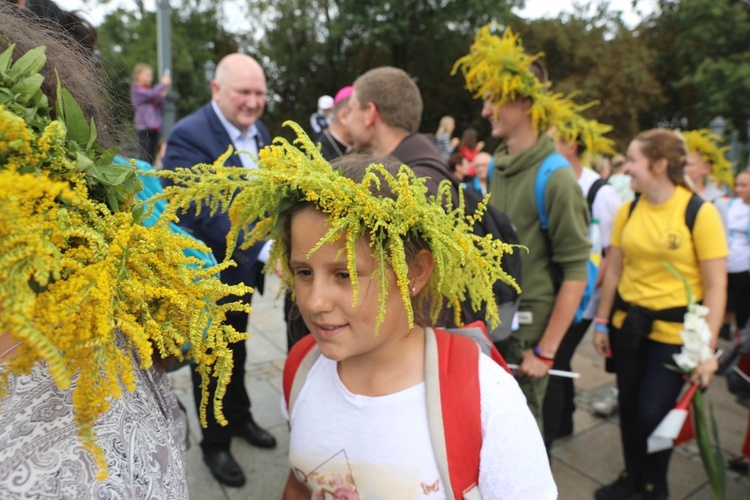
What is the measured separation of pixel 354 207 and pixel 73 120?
604mm

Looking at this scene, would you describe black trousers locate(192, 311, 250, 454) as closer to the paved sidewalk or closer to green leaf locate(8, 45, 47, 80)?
the paved sidewalk

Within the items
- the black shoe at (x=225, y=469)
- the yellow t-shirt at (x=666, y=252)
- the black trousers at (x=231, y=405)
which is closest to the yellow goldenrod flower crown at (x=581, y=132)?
the yellow t-shirt at (x=666, y=252)

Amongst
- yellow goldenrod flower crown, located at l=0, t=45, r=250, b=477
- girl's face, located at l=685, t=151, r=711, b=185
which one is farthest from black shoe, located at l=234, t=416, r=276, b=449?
girl's face, located at l=685, t=151, r=711, b=185

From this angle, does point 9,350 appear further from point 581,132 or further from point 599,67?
point 599,67

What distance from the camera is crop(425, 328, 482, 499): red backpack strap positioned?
50.4 inches

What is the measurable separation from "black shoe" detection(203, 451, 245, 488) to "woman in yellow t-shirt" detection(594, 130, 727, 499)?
7.17ft

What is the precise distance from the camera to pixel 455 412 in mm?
1304

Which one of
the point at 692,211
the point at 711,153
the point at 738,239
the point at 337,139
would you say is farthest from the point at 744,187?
the point at 337,139

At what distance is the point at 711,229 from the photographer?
2.75 meters

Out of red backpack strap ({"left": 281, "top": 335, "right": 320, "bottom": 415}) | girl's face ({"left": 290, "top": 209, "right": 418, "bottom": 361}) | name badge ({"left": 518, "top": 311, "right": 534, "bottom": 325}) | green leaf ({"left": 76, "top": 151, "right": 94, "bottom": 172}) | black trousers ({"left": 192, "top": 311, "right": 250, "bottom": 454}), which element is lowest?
black trousers ({"left": 192, "top": 311, "right": 250, "bottom": 454})

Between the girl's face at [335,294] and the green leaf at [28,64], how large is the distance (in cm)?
67

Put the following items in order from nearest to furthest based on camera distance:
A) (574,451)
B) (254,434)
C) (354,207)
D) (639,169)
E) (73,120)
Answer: (73,120), (354,207), (639,169), (254,434), (574,451)

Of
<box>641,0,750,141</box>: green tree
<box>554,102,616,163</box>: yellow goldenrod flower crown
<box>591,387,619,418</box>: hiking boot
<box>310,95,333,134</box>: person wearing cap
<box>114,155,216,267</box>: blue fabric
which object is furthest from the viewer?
<box>641,0,750,141</box>: green tree

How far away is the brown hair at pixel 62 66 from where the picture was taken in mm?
906
